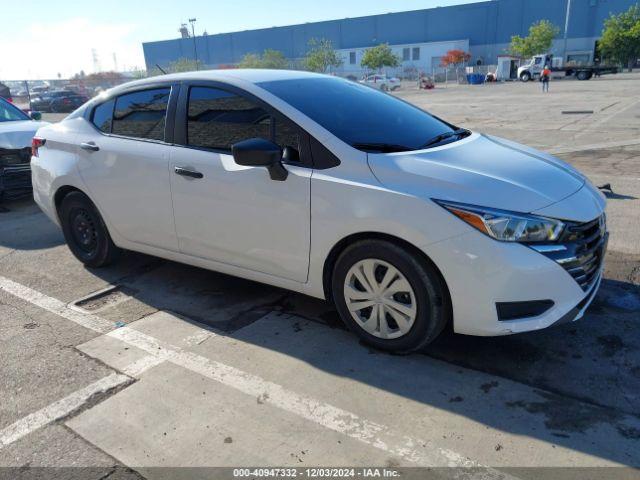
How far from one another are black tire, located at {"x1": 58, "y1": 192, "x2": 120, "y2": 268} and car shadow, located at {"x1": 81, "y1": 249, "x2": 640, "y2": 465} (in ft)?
2.07

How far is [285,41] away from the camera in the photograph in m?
90.2

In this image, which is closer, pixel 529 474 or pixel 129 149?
pixel 529 474

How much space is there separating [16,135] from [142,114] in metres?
4.67

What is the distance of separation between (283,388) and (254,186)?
1310 millimetres

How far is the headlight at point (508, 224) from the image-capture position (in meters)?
2.76

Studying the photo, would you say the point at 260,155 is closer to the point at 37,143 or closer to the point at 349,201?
the point at 349,201

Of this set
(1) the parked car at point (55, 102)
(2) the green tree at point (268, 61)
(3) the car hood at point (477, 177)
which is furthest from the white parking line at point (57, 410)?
(2) the green tree at point (268, 61)

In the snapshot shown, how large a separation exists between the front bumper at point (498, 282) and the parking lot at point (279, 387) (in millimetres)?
359

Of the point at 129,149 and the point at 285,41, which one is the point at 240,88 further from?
the point at 285,41

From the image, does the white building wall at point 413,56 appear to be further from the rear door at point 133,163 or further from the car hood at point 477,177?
the car hood at point 477,177

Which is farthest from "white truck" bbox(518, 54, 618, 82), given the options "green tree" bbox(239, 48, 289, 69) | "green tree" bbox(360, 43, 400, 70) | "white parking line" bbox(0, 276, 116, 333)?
"white parking line" bbox(0, 276, 116, 333)

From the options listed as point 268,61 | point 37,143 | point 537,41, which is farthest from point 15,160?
point 268,61

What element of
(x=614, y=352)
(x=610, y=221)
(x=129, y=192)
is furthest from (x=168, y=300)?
(x=610, y=221)

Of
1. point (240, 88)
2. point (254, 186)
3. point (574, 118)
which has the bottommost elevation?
point (574, 118)
